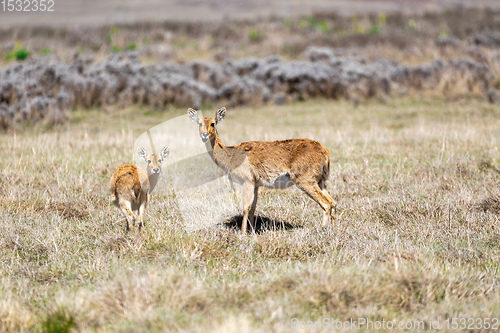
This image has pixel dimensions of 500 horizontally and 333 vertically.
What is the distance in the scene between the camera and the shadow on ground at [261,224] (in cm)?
572

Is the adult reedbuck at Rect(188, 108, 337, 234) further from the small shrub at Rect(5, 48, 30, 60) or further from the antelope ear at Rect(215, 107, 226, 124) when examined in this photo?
the small shrub at Rect(5, 48, 30, 60)

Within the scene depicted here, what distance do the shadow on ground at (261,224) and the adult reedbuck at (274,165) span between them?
0.32 metres

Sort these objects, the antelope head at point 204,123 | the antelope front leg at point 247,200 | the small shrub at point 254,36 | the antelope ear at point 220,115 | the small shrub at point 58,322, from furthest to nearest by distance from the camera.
Result: the small shrub at point 254,36, the antelope ear at point 220,115, the antelope front leg at point 247,200, the antelope head at point 204,123, the small shrub at point 58,322

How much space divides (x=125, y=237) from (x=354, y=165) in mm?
4388

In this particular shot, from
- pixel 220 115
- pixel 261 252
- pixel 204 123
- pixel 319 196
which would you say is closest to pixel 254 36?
pixel 220 115

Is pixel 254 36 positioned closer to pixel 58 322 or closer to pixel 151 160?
pixel 151 160

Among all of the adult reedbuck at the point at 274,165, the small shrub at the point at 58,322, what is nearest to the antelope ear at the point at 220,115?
the adult reedbuck at the point at 274,165

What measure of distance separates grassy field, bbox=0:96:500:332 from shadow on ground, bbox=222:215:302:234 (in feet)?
0.09

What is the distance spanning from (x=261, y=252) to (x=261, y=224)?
0.92m

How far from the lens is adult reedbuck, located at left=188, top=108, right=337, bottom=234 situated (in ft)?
17.7

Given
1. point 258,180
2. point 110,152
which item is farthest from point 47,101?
point 258,180

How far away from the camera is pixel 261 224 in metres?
5.89

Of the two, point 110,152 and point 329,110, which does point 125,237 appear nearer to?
point 110,152

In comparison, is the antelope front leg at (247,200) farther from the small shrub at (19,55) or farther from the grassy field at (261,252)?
the small shrub at (19,55)
